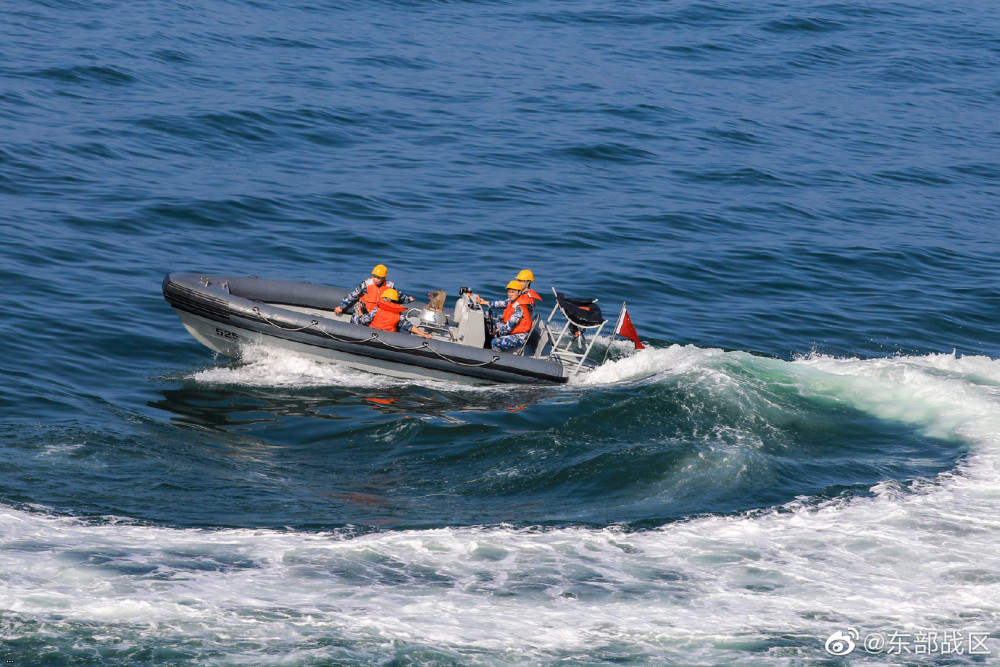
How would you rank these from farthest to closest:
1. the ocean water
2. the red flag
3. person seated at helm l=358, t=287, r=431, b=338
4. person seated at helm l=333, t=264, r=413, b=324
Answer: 1. person seated at helm l=333, t=264, r=413, b=324
2. person seated at helm l=358, t=287, r=431, b=338
3. the red flag
4. the ocean water

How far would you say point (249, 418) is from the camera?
11.4 meters

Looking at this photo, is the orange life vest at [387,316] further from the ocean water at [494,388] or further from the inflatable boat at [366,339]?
the ocean water at [494,388]

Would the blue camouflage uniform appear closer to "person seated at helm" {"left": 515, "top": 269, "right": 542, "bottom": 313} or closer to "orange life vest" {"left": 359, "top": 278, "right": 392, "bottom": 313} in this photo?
"person seated at helm" {"left": 515, "top": 269, "right": 542, "bottom": 313}

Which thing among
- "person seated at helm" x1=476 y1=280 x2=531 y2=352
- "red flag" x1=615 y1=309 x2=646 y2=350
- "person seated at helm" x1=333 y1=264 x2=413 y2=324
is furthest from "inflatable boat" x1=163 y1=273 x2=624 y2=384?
"person seated at helm" x1=333 y1=264 x2=413 y2=324

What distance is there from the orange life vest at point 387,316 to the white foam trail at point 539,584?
4226 mm

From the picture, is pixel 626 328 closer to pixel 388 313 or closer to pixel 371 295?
pixel 388 313

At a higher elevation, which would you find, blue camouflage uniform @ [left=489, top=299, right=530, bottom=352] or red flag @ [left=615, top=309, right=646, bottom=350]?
red flag @ [left=615, top=309, right=646, bottom=350]

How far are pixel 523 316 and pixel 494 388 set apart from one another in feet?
3.36

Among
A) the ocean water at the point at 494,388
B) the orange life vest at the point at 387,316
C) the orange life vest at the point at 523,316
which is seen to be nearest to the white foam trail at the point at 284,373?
the ocean water at the point at 494,388

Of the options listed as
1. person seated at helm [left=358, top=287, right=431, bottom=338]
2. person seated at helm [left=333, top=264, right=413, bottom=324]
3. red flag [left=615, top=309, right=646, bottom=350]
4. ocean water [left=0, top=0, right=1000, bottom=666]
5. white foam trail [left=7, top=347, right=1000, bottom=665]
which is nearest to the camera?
white foam trail [left=7, top=347, right=1000, bottom=665]

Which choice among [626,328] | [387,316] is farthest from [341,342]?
[626,328]

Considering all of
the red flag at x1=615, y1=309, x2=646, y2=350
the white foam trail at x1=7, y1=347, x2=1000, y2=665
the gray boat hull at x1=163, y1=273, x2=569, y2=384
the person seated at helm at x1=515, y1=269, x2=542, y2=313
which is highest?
the person seated at helm at x1=515, y1=269, x2=542, y2=313

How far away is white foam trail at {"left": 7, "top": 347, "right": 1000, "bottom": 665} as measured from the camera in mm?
7605

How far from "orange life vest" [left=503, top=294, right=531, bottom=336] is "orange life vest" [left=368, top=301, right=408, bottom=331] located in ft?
4.19
